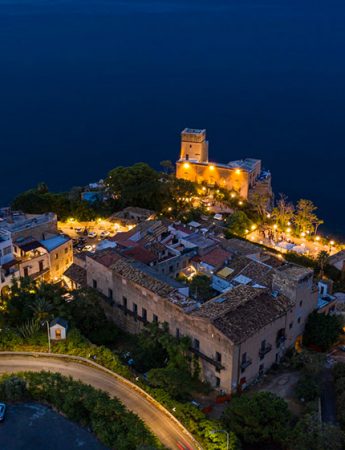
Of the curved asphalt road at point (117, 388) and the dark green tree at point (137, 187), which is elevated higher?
the dark green tree at point (137, 187)

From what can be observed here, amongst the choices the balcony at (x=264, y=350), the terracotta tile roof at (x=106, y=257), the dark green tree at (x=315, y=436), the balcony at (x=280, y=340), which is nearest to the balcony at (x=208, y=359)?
the balcony at (x=264, y=350)

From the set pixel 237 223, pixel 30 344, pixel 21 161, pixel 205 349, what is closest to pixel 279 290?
pixel 205 349

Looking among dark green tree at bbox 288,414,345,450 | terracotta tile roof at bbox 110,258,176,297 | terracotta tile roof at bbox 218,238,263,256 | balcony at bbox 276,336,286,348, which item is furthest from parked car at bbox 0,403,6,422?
terracotta tile roof at bbox 218,238,263,256

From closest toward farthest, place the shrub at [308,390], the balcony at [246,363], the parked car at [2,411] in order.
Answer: the parked car at [2,411], the shrub at [308,390], the balcony at [246,363]

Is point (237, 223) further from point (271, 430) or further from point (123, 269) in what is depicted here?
→ point (271, 430)

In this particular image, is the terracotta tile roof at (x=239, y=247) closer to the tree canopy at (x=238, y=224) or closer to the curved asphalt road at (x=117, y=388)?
the tree canopy at (x=238, y=224)

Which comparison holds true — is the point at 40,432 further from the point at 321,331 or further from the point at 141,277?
the point at 321,331
